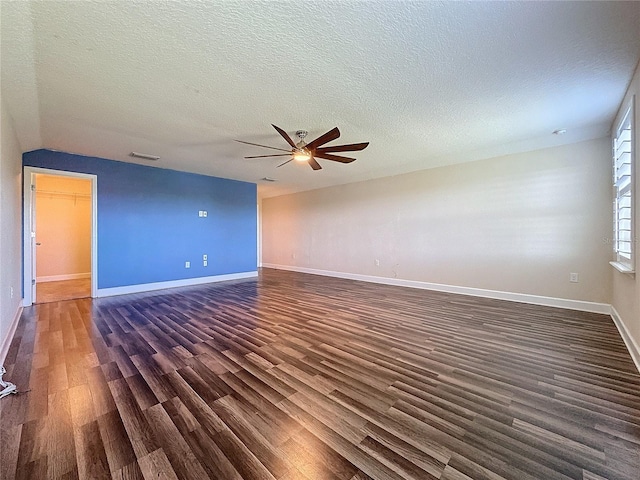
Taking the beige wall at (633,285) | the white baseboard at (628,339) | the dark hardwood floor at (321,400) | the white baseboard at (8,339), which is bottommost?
the dark hardwood floor at (321,400)

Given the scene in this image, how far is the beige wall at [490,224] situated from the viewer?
379 cm

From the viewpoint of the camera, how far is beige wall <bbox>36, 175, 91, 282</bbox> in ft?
19.8

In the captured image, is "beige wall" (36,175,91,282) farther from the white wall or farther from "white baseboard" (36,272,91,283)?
the white wall

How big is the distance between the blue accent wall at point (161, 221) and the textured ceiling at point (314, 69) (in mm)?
1095

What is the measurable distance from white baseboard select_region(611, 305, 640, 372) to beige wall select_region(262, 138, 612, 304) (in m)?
0.59

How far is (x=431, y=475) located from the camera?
119 cm

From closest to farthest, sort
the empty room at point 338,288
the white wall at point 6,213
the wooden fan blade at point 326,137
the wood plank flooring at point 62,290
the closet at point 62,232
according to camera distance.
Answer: the empty room at point 338,288
the white wall at point 6,213
the wooden fan blade at point 326,137
the wood plank flooring at point 62,290
the closet at point 62,232

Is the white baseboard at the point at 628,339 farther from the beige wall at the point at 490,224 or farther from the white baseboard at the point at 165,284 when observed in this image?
the white baseboard at the point at 165,284

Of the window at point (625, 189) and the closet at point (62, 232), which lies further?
the closet at point (62, 232)

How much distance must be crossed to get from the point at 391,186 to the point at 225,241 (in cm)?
417

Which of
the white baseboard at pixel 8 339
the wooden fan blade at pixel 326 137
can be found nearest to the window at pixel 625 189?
the wooden fan blade at pixel 326 137

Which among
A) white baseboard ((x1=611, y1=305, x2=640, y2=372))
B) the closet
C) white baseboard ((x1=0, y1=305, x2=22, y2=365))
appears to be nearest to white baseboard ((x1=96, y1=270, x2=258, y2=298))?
white baseboard ((x1=0, y1=305, x2=22, y2=365))

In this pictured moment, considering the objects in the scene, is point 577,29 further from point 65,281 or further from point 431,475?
point 65,281

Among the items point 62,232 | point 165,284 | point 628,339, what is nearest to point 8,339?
point 165,284
